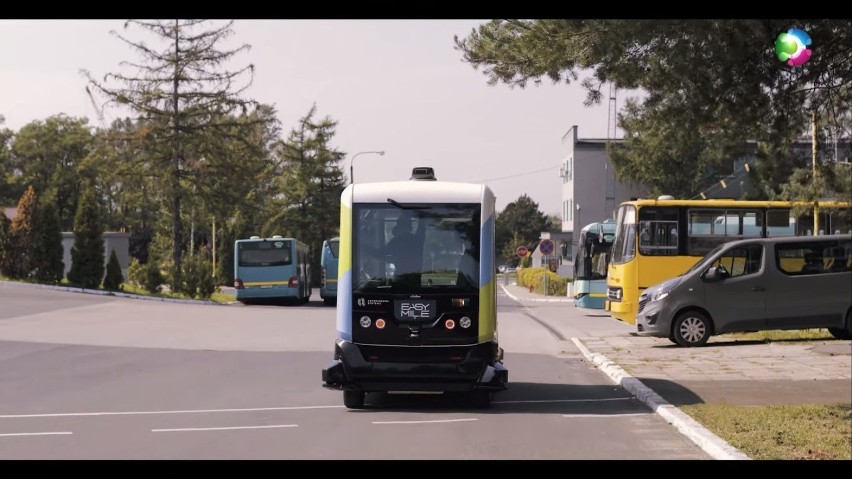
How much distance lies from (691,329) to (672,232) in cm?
563

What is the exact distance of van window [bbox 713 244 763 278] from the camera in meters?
19.7

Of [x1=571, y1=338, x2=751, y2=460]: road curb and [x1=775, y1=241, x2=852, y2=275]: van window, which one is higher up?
[x1=775, y1=241, x2=852, y2=275]: van window

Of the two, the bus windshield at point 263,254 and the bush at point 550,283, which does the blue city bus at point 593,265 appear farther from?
the bush at point 550,283

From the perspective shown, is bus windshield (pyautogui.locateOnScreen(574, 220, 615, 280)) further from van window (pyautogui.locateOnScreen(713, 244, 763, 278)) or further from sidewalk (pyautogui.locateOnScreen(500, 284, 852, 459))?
van window (pyautogui.locateOnScreen(713, 244, 763, 278))

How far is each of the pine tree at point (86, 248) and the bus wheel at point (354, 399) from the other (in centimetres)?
3107

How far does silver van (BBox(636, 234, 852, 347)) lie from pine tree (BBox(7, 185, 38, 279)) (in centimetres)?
2838

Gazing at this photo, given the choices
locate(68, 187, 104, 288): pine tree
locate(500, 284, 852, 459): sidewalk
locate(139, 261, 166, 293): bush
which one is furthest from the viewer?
locate(139, 261, 166, 293): bush

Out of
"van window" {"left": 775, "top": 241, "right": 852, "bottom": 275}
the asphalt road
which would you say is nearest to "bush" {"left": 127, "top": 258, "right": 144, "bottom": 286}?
the asphalt road

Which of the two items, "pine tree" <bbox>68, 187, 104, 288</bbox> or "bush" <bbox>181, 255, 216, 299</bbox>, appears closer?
"pine tree" <bbox>68, 187, 104, 288</bbox>

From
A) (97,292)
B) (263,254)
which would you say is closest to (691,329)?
(263,254)

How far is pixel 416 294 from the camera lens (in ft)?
38.1

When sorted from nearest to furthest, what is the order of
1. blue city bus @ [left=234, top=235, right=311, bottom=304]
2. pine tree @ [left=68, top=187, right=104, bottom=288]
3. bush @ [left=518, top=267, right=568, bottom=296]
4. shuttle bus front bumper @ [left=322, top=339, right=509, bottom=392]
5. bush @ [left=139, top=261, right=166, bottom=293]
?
shuttle bus front bumper @ [left=322, top=339, right=509, bottom=392], pine tree @ [left=68, top=187, right=104, bottom=288], bush @ [left=139, top=261, right=166, bottom=293], blue city bus @ [left=234, top=235, right=311, bottom=304], bush @ [left=518, top=267, right=568, bottom=296]

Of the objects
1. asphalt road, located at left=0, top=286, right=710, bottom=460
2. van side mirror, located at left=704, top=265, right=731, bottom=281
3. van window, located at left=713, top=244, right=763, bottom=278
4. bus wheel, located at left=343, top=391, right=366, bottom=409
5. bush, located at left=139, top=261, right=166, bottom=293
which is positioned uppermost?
van window, located at left=713, top=244, right=763, bottom=278

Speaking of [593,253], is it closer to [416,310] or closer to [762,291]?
[762,291]
